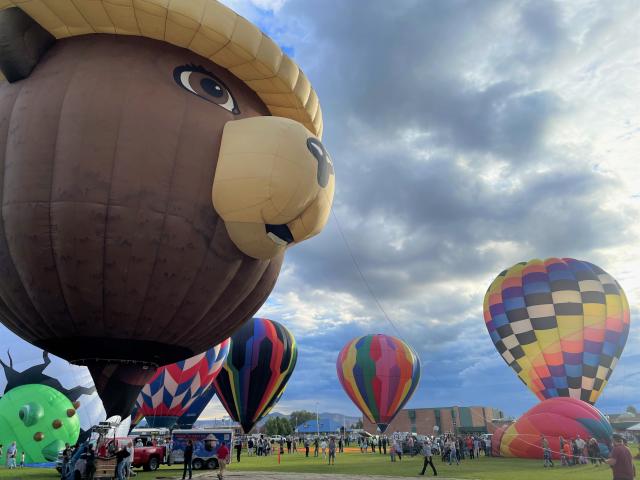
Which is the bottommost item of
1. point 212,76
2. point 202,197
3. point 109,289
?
point 109,289

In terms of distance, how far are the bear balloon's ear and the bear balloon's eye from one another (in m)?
2.09

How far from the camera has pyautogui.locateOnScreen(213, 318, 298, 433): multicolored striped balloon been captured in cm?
2811

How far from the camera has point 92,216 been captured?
7750 millimetres

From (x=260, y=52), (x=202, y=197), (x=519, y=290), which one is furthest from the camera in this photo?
(x=519, y=290)

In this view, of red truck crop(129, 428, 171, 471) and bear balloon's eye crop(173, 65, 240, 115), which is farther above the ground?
bear balloon's eye crop(173, 65, 240, 115)

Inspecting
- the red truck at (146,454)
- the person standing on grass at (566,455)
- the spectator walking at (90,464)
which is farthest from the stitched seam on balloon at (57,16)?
the person standing on grass at (566,455)

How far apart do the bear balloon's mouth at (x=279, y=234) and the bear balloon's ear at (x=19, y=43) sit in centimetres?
447

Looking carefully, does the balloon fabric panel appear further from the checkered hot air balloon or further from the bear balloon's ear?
the bear balloon's ear

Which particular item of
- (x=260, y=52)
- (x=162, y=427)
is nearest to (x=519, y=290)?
(x=162, y=427)

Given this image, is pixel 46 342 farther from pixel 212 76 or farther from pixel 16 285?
pixel 212 76

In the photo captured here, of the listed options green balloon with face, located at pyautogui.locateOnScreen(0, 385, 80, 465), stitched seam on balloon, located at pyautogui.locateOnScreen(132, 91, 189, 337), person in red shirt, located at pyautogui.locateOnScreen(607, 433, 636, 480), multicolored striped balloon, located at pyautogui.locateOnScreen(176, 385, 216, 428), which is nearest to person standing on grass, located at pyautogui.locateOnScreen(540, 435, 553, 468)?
person in red shirt, located at pyautogui.locateOnScreen(607, 433, 636, 480)

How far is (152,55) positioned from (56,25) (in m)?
1.47

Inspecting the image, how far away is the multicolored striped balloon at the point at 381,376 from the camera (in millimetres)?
35062

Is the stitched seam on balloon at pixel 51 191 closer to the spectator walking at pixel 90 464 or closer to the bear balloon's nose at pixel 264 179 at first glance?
the bear balloon's nose at pixel 264 179
